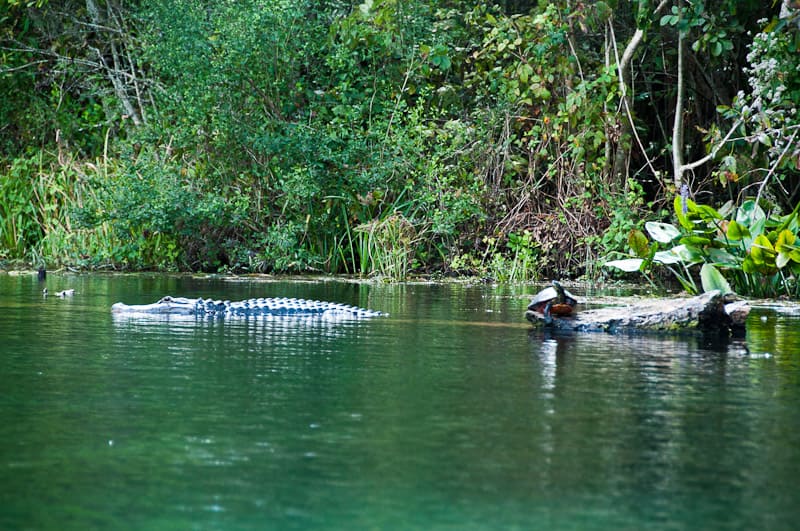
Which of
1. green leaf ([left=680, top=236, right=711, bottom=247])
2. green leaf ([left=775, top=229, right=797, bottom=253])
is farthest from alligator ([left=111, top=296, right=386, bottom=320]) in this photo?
green leaf ([left=775, top=229, right=797, bottom=253])

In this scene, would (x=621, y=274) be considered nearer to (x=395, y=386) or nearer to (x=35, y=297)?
(x=35, y=297)

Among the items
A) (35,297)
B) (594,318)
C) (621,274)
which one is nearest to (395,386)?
(594,318)

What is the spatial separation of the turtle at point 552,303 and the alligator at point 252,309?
4.86ft

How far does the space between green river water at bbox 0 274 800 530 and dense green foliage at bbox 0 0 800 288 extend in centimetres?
752

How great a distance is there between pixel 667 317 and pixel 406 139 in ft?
26.3

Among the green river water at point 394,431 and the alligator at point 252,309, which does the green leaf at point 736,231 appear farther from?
the alligator at point 252,309

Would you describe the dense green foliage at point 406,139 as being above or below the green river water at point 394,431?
above

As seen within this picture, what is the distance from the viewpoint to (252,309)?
354 inches

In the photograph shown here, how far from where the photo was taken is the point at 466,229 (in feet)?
51.4

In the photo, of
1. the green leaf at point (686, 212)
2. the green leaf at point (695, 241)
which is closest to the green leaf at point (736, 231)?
the green leaf at point (695, 241)

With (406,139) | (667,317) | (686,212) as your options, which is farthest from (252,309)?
(406,139)

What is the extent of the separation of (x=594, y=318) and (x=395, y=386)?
330 cm

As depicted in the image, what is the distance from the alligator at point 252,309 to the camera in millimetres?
8883

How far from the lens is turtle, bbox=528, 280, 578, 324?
26.4ft
